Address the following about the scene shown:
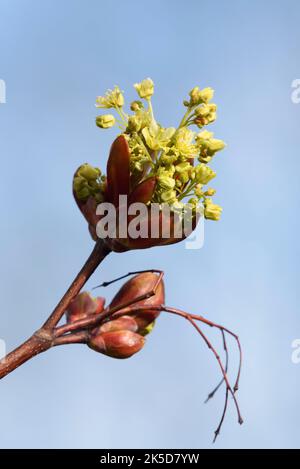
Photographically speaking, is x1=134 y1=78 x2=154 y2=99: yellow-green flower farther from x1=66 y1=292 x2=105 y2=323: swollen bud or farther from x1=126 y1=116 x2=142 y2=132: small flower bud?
x1=66 y1=292 x2=105 y2=323: swollen bud

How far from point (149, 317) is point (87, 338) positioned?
0.21m

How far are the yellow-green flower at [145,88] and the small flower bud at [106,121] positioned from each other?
4.1 inches

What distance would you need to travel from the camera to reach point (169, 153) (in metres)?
1.48

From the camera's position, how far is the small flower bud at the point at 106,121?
159cm

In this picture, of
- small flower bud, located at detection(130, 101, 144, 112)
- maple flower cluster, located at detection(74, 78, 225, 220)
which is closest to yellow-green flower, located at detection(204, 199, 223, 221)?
maple flower cluster, located at detection(74, 78, 225, 220)

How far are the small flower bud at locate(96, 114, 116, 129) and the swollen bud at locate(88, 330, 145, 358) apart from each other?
22.8 inches

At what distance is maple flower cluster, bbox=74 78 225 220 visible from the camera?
4.83 feet

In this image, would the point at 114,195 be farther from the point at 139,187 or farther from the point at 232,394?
the point at 232,394

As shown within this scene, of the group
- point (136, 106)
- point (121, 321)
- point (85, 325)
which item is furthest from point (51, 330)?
point (136, 106)

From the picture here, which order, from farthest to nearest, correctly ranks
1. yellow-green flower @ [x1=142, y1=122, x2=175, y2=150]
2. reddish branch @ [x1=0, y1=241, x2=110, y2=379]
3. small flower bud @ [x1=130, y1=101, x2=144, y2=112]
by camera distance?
small flower bud @ [x1=130, y1=101, x2=144, y2=112] < yellow-green flower @ [x1=142, y1=122, x2=175, y2=150] < reddish branch @ [x1=0, y1=241, x2=110, y2=379]

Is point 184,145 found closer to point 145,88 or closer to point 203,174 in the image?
point 203,174

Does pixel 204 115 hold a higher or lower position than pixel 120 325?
higher

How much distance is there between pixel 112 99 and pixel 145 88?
0.13m
